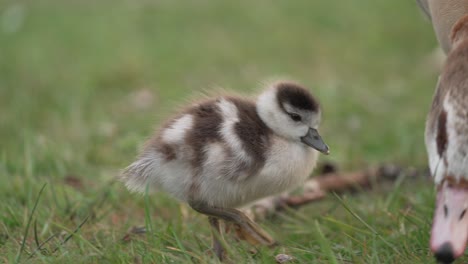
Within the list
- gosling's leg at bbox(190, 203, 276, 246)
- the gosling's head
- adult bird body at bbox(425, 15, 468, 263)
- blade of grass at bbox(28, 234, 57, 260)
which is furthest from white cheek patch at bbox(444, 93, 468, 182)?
blade of grass at bbox(28, 234, 57, 260)

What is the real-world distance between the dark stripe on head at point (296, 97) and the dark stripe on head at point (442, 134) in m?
0.77

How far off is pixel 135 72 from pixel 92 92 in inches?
20.0

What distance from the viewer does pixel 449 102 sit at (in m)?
2.31

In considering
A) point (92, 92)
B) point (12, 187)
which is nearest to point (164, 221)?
point (12, 187)

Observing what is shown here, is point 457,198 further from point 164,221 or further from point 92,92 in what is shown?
point 92,92

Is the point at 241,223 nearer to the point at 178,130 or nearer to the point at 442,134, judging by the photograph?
the point at 178,130

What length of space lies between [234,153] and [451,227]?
0.89 meters

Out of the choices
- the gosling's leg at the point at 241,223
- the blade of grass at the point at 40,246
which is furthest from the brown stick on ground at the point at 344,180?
the blade of grass at the point at 40,246

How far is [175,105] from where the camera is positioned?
3518mm

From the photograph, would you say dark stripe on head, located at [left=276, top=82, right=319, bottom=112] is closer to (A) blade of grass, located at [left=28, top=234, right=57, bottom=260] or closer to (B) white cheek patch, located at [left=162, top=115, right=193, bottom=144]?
(B) white cheek patch, located at [left=162, top=115, right=193, bottom=144]

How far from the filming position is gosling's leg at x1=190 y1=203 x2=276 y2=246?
3021mm

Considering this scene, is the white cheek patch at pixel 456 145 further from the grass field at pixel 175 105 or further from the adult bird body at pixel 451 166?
the grass field at pixel 175 105

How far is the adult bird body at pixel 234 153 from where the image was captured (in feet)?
9.64

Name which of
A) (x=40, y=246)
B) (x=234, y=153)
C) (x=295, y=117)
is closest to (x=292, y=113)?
(x=295, y=117)
